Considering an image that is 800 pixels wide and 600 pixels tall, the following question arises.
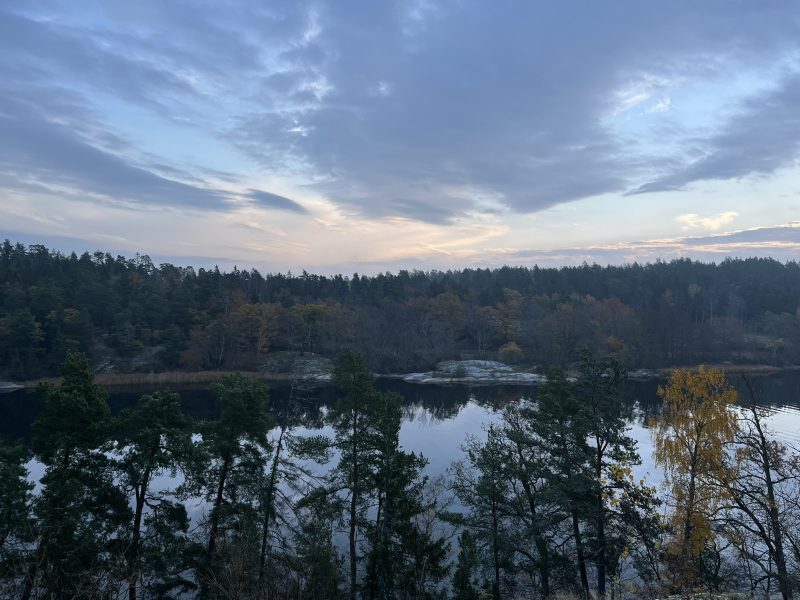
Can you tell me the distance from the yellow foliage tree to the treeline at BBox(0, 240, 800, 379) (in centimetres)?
6352

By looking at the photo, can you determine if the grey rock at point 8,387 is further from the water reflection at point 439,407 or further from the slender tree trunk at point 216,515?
the slender tree trunk at point 216,515

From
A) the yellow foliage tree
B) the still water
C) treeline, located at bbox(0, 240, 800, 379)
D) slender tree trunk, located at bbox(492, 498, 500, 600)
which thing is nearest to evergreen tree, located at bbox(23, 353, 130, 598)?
slender tree trunk, located at bbox(492, 498, 500, 600)

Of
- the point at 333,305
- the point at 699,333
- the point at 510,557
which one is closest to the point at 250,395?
the point at 510,557

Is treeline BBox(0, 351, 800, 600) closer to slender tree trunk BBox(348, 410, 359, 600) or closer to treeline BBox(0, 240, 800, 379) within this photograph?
slender tree trunk BBox(348, 410, 359, 600)

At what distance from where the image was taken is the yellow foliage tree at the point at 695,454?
14.7 meters

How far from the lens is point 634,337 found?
96000 mm

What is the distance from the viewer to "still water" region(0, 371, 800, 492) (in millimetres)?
39219

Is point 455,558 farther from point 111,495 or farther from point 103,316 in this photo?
point 103,316

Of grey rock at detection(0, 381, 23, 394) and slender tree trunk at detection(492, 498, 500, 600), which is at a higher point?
slender tree trunk at detection(492, 498, 500, 600)

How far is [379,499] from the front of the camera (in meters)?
17.4

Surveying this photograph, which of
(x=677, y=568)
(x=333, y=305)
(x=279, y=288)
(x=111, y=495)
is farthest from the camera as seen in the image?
(x=279, y=288)

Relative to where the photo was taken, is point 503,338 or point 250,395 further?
point 503,338

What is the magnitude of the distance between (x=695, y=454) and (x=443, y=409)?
4280 centimetres

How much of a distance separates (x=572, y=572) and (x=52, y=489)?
1700 cm
